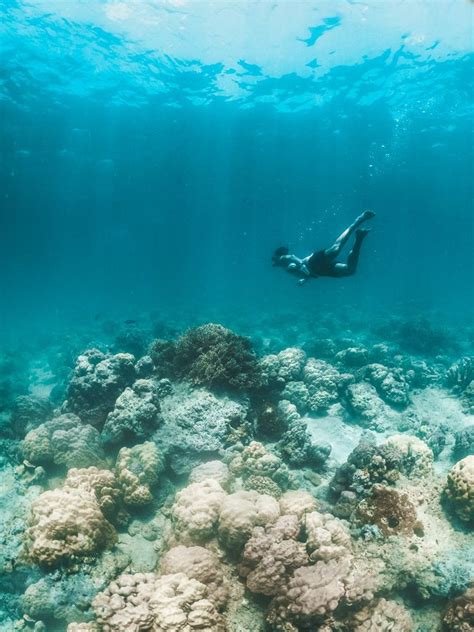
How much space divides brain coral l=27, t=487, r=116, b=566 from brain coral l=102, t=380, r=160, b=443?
2.19 m

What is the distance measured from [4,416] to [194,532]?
8517 millimetres

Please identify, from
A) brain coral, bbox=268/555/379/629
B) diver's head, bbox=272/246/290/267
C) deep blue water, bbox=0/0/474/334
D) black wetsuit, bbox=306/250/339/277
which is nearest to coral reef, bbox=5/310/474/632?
brain coral, bbox=268/555/379/629

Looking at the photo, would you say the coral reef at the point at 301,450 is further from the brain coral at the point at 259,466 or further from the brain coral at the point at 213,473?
the brain coral at the point at 213,473

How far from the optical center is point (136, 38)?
86.8ft

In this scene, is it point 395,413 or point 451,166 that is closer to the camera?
point 395,413

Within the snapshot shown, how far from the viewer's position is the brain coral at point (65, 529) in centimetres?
523

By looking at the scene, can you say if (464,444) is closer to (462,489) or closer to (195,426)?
(462,489)

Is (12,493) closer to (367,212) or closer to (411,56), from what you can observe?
(367,212)

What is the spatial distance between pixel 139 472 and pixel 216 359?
320cm

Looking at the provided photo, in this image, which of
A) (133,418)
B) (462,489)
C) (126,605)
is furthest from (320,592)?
(133,418)

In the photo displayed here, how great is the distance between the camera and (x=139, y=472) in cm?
689

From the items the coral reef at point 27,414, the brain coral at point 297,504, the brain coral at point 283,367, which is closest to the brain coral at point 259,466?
the brain coral at point 297,504

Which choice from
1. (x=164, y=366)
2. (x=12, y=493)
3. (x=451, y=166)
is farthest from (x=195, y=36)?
(x=451, y=166)

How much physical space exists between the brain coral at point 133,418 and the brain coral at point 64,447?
0.40 meters
